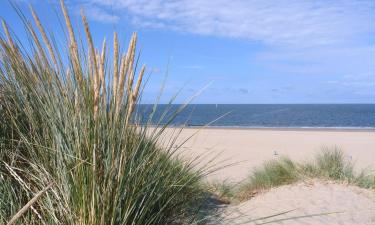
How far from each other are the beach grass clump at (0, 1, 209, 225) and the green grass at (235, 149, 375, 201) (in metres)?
4.71

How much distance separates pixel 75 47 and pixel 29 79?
61 cm

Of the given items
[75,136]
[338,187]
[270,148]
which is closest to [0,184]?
[75,136]

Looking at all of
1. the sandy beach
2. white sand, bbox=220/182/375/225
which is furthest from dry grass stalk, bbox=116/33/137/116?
the sandy beach

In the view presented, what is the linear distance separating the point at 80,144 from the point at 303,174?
5.80m

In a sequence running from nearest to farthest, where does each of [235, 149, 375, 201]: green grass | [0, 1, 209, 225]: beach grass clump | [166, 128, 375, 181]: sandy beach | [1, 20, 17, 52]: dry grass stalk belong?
[0, 1, 209, 225]: beach grass clump
[1, 20, 17, 52]: dry grass stalk
[235, 149, 375, 201]: green grass
[166, 128, 375, 181]: sandy beach

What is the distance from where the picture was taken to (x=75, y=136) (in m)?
2.29

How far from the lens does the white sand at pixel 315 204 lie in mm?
5434

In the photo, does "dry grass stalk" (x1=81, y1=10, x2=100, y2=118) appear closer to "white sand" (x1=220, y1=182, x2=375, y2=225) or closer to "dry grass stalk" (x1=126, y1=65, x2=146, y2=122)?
"dry grass stalk" (x1=126, y1=65, x2=146, y2=122)

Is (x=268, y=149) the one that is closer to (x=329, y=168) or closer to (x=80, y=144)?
(x=329, y=168)

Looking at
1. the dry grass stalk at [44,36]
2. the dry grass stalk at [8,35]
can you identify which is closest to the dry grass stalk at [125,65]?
the dry grass stalk at [44,36]

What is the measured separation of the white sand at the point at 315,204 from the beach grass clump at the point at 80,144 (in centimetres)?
299

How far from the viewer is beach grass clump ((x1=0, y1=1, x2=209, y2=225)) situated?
87.9 inches

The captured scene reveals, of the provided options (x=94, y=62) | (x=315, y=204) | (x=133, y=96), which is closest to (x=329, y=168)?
(x=315, y=204)

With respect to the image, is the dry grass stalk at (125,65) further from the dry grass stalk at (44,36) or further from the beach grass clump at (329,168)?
the beach grass clump at (329,168)
